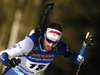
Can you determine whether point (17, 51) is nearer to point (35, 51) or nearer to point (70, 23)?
point (35, 51)

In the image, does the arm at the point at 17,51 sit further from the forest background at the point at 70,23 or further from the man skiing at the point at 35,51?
the forest background at the point at 70,23

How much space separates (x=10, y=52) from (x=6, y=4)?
34.9 feet

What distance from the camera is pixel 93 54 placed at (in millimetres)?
10781

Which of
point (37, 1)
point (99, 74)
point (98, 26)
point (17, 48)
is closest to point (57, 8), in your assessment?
point (37, 1)

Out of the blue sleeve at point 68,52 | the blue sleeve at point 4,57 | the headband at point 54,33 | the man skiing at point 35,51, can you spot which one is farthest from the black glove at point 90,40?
the blue sleeve at point 4,57

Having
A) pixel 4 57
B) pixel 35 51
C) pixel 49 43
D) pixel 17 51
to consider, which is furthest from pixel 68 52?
pixel 4 57

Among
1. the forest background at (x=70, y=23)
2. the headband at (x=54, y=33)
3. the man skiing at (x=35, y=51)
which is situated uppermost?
the headband at (x=54, y=33)

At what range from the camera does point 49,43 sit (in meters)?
3.70

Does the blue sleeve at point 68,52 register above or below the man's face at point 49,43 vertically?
below

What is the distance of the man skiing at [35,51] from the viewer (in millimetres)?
3502

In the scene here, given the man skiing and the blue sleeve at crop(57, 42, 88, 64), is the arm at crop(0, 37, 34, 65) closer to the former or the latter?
the man skiing

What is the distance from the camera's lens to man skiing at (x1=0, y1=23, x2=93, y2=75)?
350 cm

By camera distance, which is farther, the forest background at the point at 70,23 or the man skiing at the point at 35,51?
the forest background at the point at 70,23

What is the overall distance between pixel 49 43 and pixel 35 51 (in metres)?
0.29
